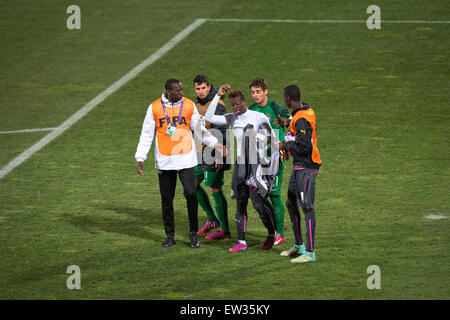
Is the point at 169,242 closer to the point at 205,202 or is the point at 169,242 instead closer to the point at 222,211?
the point at 222,211

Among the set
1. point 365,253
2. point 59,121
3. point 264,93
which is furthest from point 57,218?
point 59,121

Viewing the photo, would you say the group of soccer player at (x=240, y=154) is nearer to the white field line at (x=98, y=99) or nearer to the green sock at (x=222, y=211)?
the green sock at (x=222, y=211)

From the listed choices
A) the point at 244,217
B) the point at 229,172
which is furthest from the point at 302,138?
the point at 229,172

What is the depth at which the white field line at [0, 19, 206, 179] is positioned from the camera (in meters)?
15.0

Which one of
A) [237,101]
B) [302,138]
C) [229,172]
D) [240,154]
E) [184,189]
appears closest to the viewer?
[302,138]

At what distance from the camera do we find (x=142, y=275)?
29.2ft

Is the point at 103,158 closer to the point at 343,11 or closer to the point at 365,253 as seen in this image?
the point at 365,253

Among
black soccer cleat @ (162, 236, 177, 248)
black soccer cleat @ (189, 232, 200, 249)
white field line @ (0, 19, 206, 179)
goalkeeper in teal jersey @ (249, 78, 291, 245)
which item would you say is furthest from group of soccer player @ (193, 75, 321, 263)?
white field line @ (0, 19, 206, 179)

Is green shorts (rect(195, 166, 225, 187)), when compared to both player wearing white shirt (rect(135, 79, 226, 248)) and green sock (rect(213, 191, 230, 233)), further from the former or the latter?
player wearing white shirt (rect(135, 79, 226, 248))

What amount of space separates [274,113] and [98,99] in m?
9.80

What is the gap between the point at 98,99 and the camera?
61.8ft

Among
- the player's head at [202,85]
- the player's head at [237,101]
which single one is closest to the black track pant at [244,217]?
the player's head at [237,101]

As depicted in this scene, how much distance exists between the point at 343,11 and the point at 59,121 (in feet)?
33.6

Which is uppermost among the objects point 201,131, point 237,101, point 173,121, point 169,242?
point 237,101
